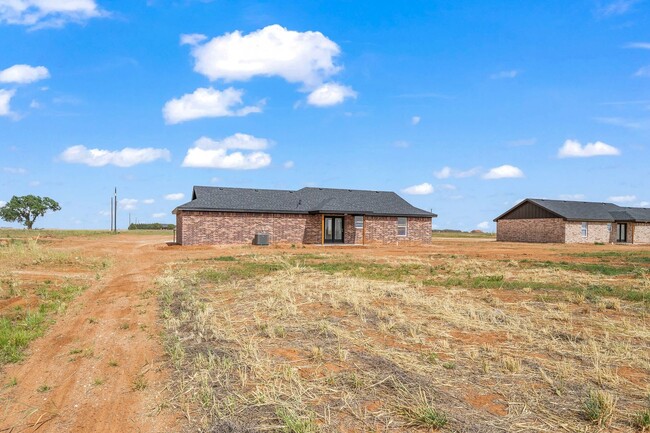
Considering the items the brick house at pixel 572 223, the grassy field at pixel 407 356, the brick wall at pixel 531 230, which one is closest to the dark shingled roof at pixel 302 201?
the brick wall at pixel 531 230

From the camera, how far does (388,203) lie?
4131 centimetres

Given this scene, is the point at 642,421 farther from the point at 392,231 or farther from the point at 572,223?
the point at 572,223

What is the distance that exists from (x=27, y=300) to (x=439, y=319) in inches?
387

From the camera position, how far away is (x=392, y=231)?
39.8 metres

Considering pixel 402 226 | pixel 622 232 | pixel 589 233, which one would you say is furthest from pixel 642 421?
pixel 622 232

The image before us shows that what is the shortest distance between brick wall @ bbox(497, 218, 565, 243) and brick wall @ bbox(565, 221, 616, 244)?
87 centimetres

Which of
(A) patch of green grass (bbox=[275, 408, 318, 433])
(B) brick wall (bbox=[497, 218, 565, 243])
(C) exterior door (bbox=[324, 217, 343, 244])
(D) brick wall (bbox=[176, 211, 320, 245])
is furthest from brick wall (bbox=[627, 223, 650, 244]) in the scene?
(A) patch of green grass (bbox=[275, 408, 318, 433])

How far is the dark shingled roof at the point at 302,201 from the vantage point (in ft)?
116

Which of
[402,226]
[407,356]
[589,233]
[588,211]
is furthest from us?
[588,211]

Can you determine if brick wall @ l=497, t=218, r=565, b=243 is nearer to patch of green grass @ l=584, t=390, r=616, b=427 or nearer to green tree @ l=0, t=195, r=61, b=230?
patch of green grass @ l=584, t=390, r=616, b=427

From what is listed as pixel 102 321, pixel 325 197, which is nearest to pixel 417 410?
pixel 102 321

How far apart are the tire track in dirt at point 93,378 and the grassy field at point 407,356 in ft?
1.10

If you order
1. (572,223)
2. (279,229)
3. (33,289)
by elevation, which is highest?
(572,223)

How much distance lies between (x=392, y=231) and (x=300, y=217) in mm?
7790
